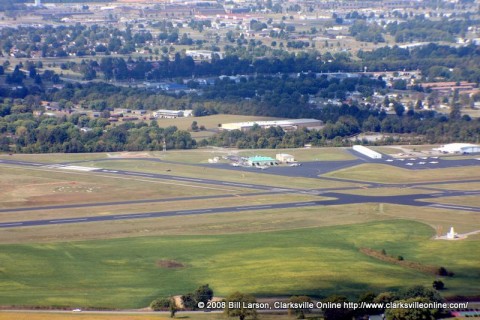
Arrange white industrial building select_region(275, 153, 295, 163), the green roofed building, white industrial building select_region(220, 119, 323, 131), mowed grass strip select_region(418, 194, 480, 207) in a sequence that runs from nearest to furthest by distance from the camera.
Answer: mowed grass strip select_region(418, 194, 480, 207)
the green roofed building
white industrial building select_region(275, 153, 295, 163)
white industrial building select_region(220, 119, 323, 131)

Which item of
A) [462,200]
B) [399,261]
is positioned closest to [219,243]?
[399,261]

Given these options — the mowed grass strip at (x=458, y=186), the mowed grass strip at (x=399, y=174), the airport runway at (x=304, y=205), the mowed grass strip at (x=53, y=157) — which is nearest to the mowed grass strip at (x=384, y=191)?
the airport runway at (x=304, y=205)

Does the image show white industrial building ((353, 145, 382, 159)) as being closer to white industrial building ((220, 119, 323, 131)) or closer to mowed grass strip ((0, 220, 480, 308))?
white industrial building ((220, 119, 323, 131))

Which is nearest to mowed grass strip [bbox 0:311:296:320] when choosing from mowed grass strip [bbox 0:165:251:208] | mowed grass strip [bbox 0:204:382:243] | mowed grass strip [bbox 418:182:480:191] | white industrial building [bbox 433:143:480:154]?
mowed grass strip [bbox 0:204:382:243]

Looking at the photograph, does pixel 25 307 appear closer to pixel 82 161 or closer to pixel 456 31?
pixel 82 161

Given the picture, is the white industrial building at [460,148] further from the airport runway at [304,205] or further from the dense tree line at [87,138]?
the dense tree line at [87,138]

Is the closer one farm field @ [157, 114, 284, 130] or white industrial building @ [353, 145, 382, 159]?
white industrial building @ [353, 145, 382, 159]

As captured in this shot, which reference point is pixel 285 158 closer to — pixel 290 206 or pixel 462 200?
pixel 290 206

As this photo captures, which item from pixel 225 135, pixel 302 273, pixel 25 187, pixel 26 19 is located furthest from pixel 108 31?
pixel 302 273
